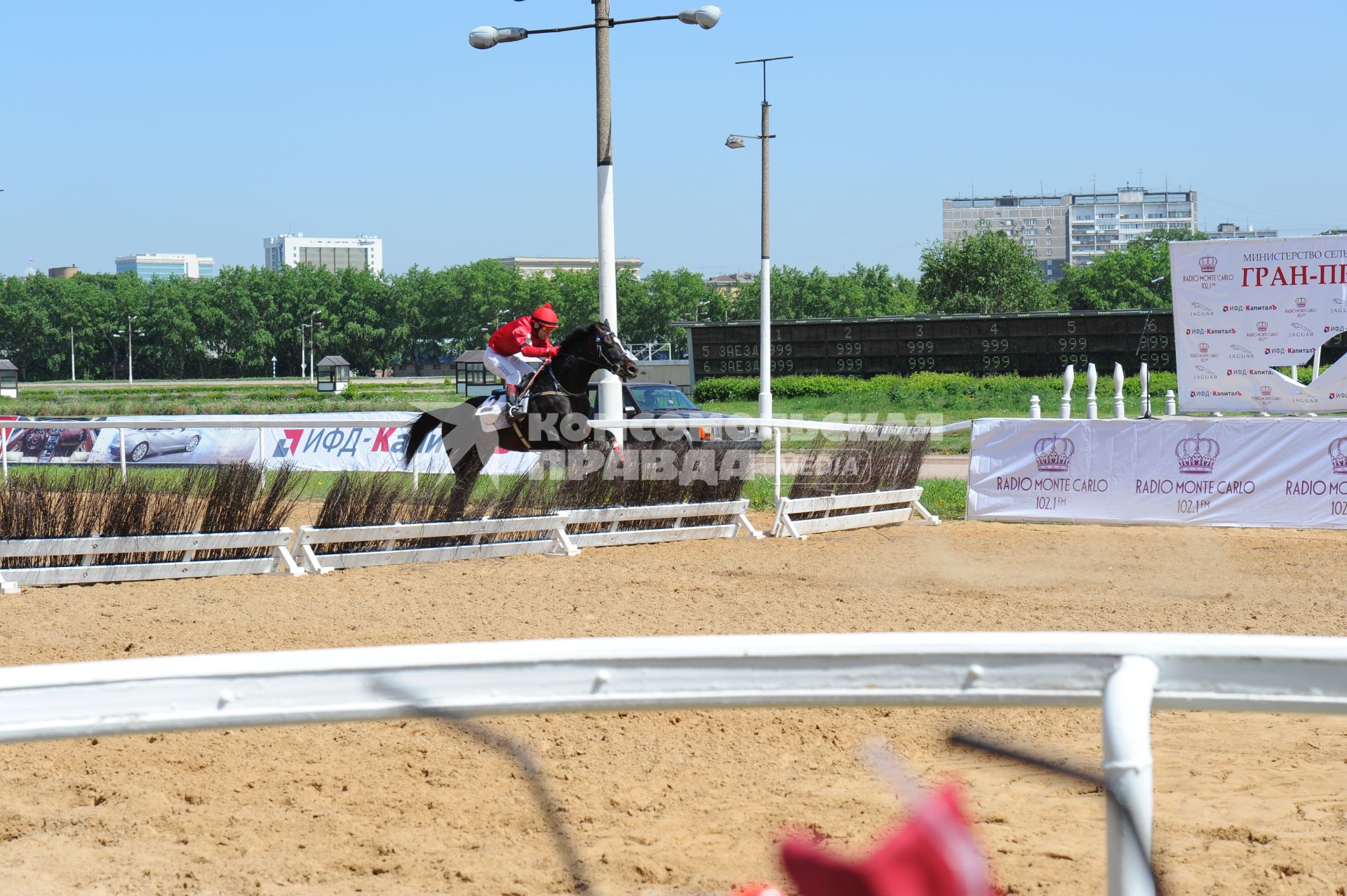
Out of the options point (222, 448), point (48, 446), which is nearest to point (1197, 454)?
point (222, 448)

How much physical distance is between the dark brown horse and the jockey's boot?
62 millimetres

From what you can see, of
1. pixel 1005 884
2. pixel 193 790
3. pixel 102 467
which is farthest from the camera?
pixel 102 467

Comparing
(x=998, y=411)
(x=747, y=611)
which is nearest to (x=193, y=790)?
(x=747, y=611)

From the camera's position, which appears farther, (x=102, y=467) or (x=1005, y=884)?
(x=102, y=467)

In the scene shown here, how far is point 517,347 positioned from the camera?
11711 millimetres

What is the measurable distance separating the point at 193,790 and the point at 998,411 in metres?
27.9

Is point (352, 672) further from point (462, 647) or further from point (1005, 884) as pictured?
point (1005, 884)

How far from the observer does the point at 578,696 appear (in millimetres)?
1979

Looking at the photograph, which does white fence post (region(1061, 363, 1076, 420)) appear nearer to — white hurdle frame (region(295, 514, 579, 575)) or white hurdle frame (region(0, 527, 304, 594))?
white hurdle frame (region(295, 514, 579, 575))

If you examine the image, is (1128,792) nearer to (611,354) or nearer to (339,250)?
(611,354)

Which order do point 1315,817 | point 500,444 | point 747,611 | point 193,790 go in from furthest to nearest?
1. point 500,444
2. point 747,611
3. point 193,790
4. point 1315,817

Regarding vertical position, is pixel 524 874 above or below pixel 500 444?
below

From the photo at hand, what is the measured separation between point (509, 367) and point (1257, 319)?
8.28 meters

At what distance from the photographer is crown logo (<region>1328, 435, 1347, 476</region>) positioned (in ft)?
40.5
